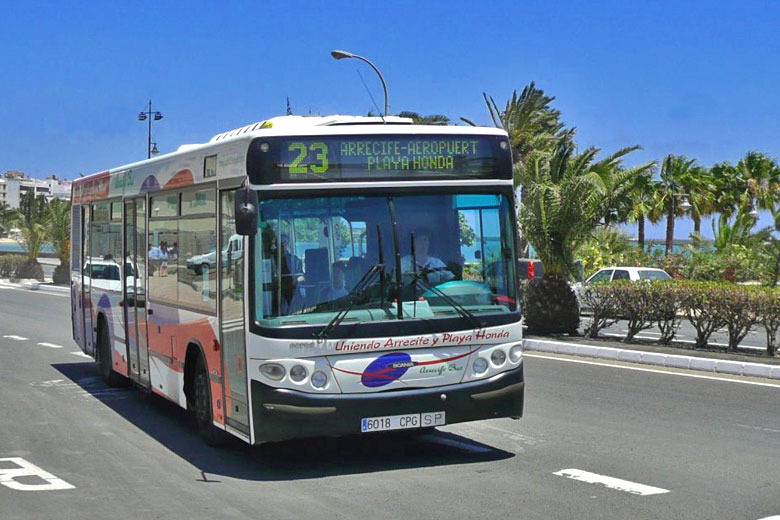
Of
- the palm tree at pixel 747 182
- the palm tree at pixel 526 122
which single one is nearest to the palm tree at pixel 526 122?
the palm tree at pixel 526 122

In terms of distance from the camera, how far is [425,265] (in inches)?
336

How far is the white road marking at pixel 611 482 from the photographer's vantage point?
7758 mm

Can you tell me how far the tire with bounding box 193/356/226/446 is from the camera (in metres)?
9.60

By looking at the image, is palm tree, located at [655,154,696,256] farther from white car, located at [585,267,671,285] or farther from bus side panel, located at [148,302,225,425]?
bus side panel, located at [148,302,225,425]

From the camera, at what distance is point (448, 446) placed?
9.70 m

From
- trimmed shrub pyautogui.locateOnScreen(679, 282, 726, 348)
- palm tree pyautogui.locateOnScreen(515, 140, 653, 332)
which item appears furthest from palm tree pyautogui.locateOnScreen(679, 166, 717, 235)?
trimmed shrub pyautogui.locateOnScreen(679, 282, 726, 348)

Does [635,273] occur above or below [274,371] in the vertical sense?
below

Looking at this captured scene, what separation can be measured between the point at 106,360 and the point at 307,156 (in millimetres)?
6854

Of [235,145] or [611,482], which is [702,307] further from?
[235,145]

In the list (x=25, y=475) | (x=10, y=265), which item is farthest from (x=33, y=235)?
(x=25, y=475)

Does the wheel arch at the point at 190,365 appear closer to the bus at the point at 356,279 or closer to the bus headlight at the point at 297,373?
the bus at the point at 356,279

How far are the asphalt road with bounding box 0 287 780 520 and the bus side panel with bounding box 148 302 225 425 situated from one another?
0.44 metres

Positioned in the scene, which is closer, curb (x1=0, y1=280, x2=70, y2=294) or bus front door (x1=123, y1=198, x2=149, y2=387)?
bus front door (x1=123, y1=198, x2=149, y2=387)

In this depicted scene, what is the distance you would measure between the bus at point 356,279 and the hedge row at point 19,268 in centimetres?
4927
